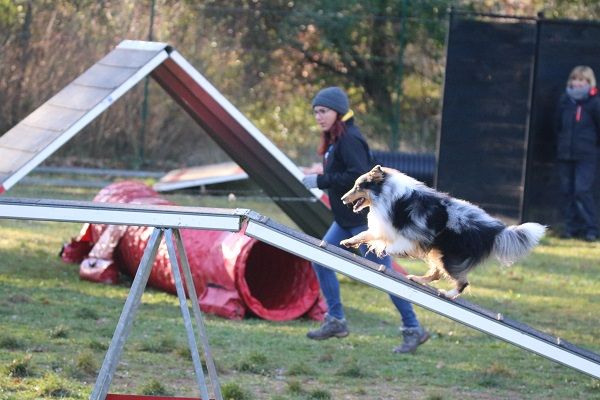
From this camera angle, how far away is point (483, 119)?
14.2 metres

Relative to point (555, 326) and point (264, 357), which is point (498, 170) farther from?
point (264, 357)

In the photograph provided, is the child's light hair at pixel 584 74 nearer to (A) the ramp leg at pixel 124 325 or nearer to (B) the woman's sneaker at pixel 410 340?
(B) the woman's sneaker at pixel 410 340

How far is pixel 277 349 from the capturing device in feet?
25.2

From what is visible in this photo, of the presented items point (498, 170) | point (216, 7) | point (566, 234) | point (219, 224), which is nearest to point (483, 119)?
point (498, 170)

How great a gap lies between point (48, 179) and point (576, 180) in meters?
7.49

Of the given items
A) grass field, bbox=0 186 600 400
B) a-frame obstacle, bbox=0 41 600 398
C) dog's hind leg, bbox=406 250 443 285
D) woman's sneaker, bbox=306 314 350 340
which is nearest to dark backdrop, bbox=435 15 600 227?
grass field, bbox=0 186 600 400

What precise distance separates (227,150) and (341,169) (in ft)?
9.72

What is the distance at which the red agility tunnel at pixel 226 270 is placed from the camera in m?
8.69

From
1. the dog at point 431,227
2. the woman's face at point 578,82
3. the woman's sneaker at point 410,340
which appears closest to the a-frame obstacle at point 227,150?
the dog at point 431,227

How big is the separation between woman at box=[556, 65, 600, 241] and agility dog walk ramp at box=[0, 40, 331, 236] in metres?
4.78

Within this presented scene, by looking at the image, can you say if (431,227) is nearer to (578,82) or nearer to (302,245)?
(302,245)

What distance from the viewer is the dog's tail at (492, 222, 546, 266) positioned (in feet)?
18.9

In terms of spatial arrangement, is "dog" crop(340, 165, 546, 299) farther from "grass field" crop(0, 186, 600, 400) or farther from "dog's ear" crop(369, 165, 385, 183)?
"grass field" crop(0, 186, 600, 400)

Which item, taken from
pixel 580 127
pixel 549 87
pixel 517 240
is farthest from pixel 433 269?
pixel 549 87
